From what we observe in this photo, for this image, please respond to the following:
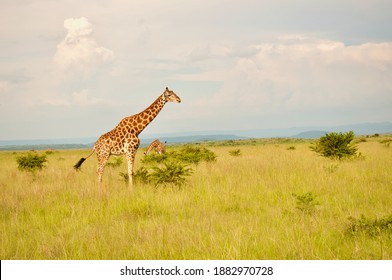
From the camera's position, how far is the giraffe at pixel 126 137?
42.2 feet

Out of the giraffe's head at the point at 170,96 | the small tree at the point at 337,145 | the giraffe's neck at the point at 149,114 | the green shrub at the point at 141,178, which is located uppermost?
the giraffe's head at the point at 170,96

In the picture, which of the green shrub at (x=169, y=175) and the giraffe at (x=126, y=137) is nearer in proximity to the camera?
the green shrub at (x=169, y=175)

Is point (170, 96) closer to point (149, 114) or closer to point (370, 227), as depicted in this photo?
point (149, 114)

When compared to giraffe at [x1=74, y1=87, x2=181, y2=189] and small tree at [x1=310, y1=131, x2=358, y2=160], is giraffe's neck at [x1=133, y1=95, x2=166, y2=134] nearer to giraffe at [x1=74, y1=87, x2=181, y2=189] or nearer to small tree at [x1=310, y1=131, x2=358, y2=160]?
giraffe at [x1=74, y1=87, x2=181, y2=189]

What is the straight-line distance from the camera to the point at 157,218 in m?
8.01

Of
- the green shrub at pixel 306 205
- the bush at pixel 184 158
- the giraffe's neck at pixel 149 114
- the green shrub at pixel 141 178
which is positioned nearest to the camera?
the green shrub at pixel 306 205

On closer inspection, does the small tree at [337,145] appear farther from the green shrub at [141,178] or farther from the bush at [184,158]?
the green shrub at [141,178]

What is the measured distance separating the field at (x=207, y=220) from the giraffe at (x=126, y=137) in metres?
1.03

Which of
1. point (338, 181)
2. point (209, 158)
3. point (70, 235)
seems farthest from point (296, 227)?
point (209, 158)

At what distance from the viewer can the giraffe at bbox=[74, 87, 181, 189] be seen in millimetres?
12875

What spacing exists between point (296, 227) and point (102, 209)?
4.53 m

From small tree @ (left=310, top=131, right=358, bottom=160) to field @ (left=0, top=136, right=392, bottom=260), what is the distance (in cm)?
680

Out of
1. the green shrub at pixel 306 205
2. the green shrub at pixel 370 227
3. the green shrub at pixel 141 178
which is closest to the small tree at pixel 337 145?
the green shrub at pixel 141 178
